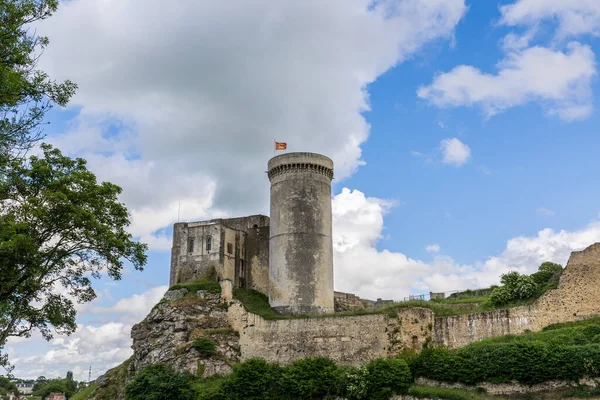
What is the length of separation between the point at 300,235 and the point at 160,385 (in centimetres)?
1601

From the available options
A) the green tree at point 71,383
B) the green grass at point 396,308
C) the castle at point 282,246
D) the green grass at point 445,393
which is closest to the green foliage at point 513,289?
the green grass at point 396,308

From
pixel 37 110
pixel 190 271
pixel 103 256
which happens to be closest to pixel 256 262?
pixel 190 271

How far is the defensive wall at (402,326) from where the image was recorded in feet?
131

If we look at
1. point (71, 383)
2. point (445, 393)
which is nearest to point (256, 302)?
point (445, 393)

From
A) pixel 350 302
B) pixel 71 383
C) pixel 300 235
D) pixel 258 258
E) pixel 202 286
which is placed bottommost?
pixel 71 383

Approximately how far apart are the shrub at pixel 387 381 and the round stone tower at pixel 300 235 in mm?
10795

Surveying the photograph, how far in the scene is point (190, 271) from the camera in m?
52.6

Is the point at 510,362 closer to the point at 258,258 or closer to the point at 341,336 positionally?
the point at 341,336

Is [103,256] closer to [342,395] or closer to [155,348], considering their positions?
[342,395]

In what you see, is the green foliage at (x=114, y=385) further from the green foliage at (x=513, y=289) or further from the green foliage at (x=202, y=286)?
the green foliage at (x=513, y=289)

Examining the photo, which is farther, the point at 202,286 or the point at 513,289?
the point at 202,286

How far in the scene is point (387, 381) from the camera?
38375mm

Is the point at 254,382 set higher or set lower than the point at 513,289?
lower

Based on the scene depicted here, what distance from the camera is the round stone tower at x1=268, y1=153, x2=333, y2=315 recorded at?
49156 millimetres
